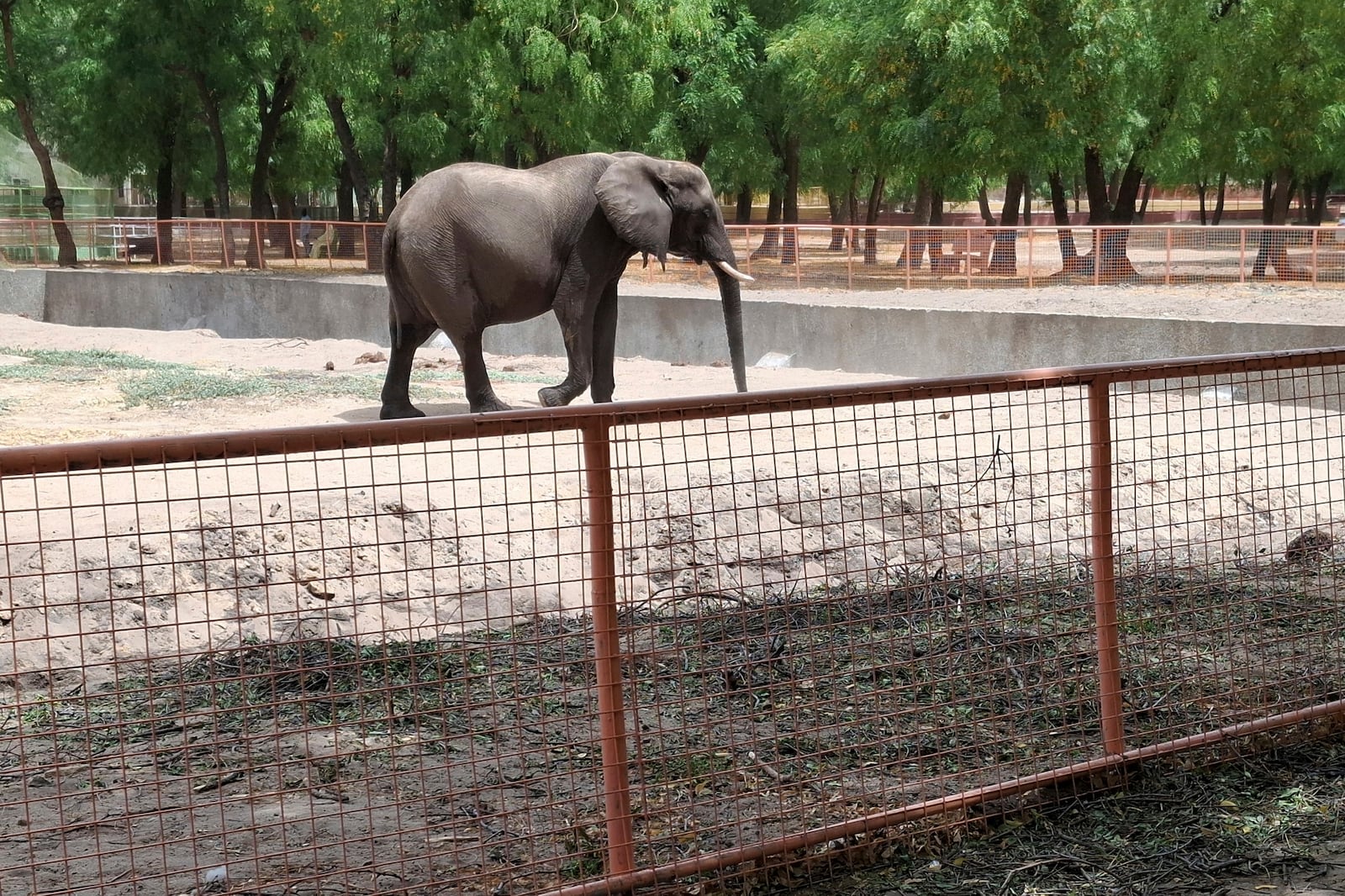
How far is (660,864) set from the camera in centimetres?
412

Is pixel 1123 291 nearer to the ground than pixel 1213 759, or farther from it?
farther from it

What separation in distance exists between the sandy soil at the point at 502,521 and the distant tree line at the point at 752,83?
1156 cm

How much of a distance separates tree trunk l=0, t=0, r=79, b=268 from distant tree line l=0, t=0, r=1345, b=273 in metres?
0.10

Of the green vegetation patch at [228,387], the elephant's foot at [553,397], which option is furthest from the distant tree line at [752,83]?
the elephant's foot at [553,397]

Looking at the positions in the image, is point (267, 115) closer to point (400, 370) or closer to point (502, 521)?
point (400, 370)

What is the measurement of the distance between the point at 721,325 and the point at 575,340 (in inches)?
272

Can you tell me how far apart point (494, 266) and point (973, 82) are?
1704 cm

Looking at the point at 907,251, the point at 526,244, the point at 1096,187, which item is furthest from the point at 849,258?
the point at 526,244

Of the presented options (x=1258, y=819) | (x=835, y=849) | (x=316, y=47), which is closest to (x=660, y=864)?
(x=835, y=849)

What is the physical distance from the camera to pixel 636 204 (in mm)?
11547

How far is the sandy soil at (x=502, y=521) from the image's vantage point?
4.24 m

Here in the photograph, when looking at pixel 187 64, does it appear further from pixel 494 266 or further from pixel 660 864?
pixel 660 864

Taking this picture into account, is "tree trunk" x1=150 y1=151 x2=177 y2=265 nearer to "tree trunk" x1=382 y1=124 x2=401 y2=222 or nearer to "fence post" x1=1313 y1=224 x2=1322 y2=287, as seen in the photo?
"tree trunk" x1=382 y1=124 x2=401 y2=222

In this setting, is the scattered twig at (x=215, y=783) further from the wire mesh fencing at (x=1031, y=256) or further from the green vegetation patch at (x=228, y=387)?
the wire mesh fencing at (x=1031, y=256)
